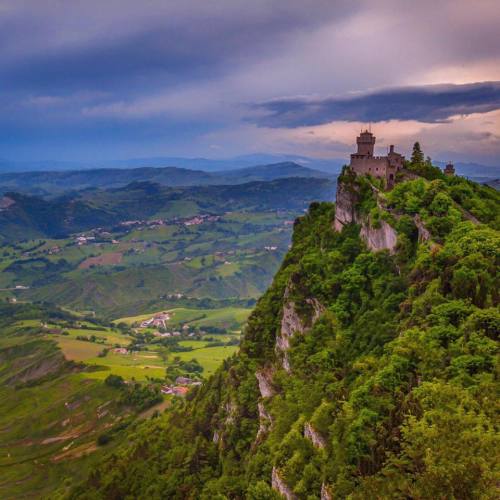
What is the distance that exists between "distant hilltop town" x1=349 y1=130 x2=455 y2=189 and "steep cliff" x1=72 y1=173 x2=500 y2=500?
23.8 feet

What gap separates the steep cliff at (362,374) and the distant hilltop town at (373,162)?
7242 millimetres

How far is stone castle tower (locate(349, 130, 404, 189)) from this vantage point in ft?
324

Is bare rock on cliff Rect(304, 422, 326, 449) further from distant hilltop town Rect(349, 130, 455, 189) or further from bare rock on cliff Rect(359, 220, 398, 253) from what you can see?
distant hilltop town Rect(349, 130, 455, 189)

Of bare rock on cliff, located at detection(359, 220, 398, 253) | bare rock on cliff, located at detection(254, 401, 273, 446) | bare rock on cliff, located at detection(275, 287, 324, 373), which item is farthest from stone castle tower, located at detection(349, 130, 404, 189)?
bare rock on cliff, located at detection(254, 401, 273, 446)

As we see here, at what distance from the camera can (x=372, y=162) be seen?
99.2 meters

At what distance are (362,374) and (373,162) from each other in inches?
2166

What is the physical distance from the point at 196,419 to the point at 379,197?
216 feet

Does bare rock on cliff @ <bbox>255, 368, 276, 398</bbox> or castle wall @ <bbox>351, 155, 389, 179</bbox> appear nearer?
bare rock on cliff @ <bbox>255, 368, 276, 398</bbox>

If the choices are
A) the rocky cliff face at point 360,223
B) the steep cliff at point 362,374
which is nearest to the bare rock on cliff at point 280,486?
the steep cliff at point 362,374

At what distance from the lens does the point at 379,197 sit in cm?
8475

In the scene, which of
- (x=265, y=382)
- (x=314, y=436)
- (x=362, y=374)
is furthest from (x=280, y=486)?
(x=265, y=382)

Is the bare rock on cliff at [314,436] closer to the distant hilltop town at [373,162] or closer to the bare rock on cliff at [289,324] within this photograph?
the bare rock on cliff at [289,324]

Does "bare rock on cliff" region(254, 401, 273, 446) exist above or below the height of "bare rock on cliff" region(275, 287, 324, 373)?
below

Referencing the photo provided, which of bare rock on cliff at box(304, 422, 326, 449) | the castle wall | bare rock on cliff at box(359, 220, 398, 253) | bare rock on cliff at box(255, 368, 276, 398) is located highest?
the castle wall
